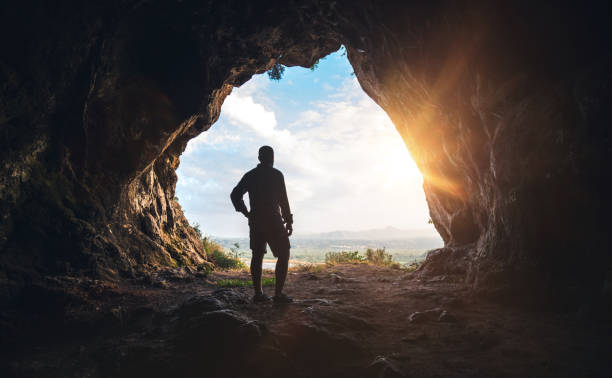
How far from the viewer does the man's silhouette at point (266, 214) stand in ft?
15.8

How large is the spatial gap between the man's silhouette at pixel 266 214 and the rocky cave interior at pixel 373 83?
1849 mm

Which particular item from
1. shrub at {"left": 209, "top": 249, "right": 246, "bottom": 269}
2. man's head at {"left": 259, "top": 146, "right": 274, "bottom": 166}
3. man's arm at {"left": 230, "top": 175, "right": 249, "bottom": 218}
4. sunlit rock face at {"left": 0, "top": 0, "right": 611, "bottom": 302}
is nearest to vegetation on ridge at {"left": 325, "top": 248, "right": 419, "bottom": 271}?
shrub at {"left": 209, "top": 249, "right": 246, "bottom": 269}

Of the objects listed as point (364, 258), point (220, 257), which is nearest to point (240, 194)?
point (220, 257)

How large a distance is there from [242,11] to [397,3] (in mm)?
3933

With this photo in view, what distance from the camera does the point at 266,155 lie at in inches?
207

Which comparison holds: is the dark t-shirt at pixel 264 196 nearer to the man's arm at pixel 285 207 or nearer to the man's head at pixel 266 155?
the man's arm at pixel 285 207

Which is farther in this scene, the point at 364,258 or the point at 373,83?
the point at 364,258

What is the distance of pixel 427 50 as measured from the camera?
228 inches

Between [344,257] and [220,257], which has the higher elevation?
[220,257]

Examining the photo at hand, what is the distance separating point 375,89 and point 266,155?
6019 mm

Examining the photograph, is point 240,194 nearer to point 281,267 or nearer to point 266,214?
point 266,214

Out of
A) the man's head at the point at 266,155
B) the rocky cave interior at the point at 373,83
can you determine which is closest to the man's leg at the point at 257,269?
the man's head at the point at 266,155

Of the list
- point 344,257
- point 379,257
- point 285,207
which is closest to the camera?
point 285,207

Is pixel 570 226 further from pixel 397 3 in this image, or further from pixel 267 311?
pixel 397 3
